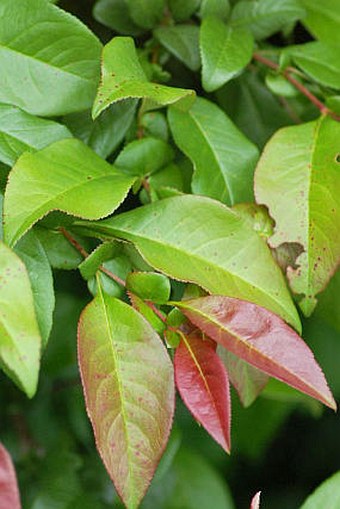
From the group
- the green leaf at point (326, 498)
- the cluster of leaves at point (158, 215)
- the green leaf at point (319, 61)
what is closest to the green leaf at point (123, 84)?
the cluster of leaves at point (158, 215)

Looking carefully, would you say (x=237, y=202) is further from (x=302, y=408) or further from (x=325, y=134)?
(x=302, y=408)

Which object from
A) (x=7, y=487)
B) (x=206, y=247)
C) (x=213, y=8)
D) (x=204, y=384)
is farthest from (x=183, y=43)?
(x=7, y=487)

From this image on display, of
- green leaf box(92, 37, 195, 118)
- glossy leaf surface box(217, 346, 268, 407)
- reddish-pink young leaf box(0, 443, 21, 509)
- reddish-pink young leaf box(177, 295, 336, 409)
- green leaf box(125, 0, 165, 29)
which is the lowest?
glossy leaf surface box(217, 346, 268, 407)

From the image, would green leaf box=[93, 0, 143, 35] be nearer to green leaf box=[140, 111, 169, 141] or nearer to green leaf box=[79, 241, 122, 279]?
green leaf box=[140, 111, 169, 141]

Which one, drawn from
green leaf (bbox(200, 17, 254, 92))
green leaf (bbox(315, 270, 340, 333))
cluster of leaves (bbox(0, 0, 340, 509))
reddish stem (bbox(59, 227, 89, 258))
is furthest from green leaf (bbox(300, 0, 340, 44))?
reddish stem (bbox(59, 227, 89, 258))

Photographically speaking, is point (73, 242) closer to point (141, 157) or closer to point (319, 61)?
point (141, 157)
